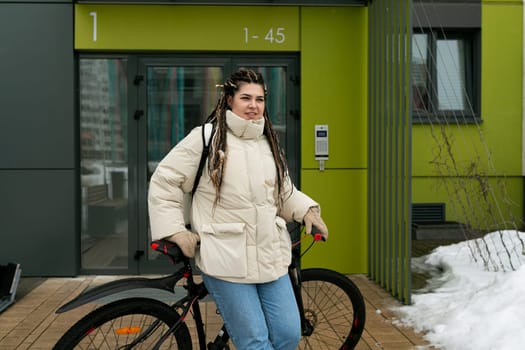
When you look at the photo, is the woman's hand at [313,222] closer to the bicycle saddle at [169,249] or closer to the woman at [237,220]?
the woman at [237,220]

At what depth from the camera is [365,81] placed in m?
6.85

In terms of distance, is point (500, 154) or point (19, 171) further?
point (500, 154)

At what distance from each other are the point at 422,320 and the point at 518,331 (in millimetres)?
1001

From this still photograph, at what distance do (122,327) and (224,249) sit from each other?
1.95 feet

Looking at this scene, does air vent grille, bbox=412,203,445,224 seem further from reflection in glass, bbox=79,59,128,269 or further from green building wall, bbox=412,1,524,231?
reflection in glass, bbox=79,59,128,269

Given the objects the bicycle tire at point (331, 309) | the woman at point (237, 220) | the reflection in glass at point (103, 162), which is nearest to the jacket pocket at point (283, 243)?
the woman at point (237, 220)

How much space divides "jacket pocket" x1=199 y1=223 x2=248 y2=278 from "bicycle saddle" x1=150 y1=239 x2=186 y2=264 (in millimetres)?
115

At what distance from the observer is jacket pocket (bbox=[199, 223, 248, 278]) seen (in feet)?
9.05

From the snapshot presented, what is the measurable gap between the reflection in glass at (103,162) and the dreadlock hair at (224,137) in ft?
13.5

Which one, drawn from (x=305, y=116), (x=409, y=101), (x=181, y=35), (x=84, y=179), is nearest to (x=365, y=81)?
(x=305, y=116)

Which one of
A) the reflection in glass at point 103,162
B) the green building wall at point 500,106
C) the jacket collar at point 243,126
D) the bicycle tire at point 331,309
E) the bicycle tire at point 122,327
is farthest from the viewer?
the green building wall at point 500,106

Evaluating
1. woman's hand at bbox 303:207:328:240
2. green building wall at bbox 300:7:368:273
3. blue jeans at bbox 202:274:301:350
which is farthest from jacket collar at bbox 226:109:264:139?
green building wall at bbox 300:7:368:273

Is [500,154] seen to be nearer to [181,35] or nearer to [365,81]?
[365,81]

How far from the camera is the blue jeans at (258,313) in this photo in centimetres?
274
